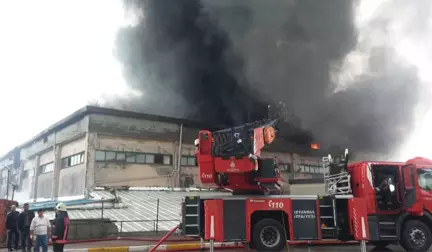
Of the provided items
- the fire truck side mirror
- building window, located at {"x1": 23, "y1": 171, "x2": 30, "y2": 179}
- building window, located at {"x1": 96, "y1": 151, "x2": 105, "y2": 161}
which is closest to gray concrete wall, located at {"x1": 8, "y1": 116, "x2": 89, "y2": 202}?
building window, located at {"x1": 23, "y1": 171, "x2": 30, "y2": 179}

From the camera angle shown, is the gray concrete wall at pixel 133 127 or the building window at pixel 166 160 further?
the building window at pixel 166 160

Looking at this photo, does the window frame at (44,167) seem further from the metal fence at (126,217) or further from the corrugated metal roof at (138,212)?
the metal fence at (126,217)

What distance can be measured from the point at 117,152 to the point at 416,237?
15192 millimetres

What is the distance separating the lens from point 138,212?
16.2m

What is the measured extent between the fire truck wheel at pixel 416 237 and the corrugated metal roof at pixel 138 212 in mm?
5834

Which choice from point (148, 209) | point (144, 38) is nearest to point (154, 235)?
point (148, 209)

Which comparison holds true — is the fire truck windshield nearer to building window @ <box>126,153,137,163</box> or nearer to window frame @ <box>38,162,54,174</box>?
building window @ <box>126,153,137,163</box>

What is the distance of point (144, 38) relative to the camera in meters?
23.9

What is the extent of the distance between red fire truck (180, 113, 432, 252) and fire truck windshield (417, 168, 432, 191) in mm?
26

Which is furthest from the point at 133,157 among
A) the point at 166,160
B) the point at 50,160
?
the point at 50,160

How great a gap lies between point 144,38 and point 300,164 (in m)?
13.9

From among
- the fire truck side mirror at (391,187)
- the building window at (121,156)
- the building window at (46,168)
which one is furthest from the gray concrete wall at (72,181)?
the fire truck side mirror at (391,187)

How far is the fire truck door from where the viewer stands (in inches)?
377

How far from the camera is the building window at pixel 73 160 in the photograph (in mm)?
20859
